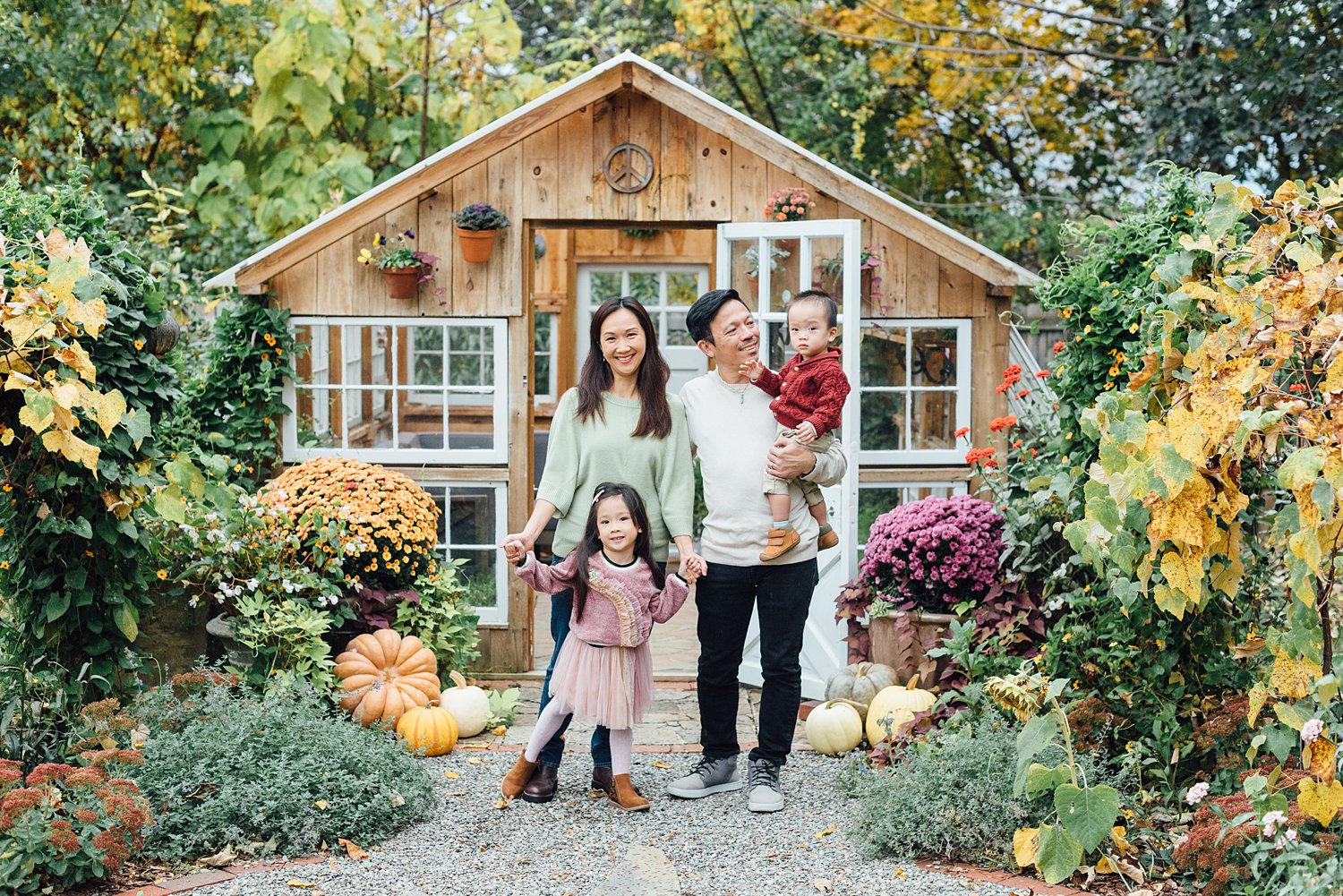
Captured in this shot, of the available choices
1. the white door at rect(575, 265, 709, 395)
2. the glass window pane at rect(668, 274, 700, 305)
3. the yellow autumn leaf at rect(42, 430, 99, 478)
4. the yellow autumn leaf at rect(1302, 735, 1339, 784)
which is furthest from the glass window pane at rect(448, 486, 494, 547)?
the glass window pane at rect(668, 274, 700, 305)

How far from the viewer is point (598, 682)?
388 cm

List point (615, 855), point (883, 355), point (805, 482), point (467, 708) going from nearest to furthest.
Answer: point (615, 855) < point (805, 482) < point (467, 708) < point (883, 355)

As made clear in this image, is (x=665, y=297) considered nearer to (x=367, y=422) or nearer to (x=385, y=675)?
(x=367, y=422)

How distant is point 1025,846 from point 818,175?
133 inches

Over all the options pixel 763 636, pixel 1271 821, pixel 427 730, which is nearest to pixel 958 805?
pixel 763 636

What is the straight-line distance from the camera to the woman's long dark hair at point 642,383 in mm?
3893

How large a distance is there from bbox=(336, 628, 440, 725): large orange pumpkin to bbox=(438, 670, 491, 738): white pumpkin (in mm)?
83

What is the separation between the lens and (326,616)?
489 centimetres

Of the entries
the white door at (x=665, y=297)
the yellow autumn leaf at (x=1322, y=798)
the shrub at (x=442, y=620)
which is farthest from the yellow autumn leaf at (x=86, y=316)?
the white door at (x=665, y=297)

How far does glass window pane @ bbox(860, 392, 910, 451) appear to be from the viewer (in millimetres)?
6027

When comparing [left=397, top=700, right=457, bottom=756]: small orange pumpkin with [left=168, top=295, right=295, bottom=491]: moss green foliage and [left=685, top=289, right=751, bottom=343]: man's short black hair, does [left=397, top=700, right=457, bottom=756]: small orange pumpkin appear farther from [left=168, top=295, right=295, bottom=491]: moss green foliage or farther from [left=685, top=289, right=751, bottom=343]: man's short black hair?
[left=685, top=289, right=751, bottom=343]: man's short black hair

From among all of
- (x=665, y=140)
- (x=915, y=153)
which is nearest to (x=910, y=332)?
(x=665, y=140)

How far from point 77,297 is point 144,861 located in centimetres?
165

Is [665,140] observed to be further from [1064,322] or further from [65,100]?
[65,100]
